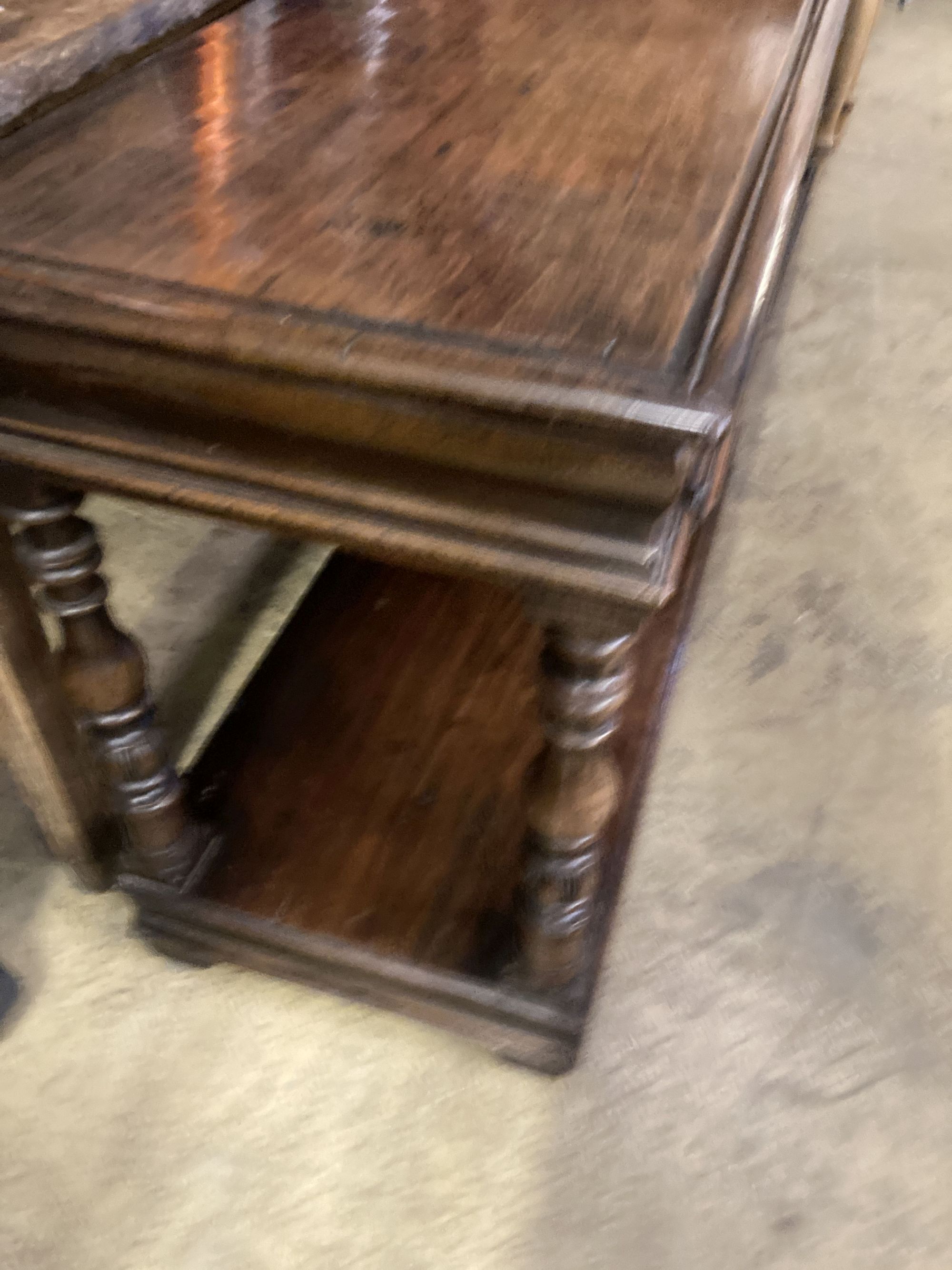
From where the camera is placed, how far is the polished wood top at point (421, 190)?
0.43 m

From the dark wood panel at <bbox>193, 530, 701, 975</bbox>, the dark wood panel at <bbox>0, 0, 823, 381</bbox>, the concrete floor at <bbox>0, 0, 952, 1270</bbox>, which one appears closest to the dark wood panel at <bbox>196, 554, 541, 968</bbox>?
the dark wood panel at <bbox>193, 530, 701, 975</bbox>

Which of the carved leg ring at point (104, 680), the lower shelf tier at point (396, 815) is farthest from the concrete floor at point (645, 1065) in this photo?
the carved leg ring at point (104, 680)

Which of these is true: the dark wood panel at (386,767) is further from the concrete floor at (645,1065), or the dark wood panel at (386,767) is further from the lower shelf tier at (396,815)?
the concrete floor at (645,1065)

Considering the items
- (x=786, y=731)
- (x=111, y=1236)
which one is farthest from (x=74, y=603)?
(x=786, y=731)

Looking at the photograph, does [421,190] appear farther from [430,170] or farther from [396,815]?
[396,815]

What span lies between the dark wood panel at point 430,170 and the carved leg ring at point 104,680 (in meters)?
0.16

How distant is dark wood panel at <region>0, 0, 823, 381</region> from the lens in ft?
1.45

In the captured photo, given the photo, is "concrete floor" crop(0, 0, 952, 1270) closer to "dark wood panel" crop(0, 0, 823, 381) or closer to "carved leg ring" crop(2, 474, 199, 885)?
"carved leg ring" crop(2, 474, 199, 885)

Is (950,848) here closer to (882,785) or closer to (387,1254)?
(882,785)

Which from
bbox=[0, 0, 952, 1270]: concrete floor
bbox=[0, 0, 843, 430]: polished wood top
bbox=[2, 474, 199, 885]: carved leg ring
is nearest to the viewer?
bbox=[0, 0, 843, 430]: polished wood top

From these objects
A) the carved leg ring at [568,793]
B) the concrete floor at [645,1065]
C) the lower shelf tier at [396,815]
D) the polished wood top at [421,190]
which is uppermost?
the polished wood top at [421,190]

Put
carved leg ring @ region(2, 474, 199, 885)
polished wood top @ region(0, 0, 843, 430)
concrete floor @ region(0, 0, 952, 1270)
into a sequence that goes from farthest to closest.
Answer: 1. concrete floor @ region(0, 0, 952, 1270)
2. carved leg ring @ region(2, 474, 199, 885)
3. polished wood top @ region(0, 0, 843, 430)

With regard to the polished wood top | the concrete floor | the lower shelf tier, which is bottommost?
the concrete floor

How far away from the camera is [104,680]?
2.13 feet
